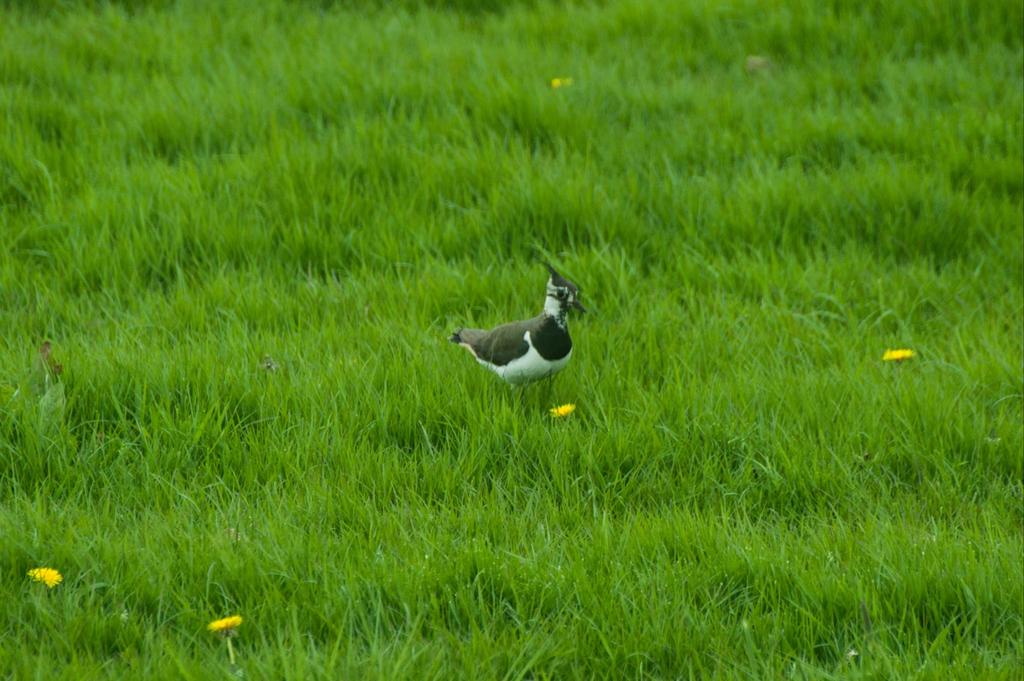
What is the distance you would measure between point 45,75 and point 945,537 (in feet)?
15.9

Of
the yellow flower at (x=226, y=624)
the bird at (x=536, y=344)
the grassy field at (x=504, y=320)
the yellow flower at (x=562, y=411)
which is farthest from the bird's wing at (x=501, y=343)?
the yellow flower at (x=226, y=624)

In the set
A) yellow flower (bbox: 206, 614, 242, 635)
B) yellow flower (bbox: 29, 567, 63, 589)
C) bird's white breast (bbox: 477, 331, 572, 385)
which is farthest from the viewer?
bird's white breast (bbox: 477, 331, 572, 385)

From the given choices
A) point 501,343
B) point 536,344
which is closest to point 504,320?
point 501,343

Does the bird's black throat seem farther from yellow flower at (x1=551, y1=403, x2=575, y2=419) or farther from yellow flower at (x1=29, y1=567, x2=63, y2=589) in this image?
yellow flower at (x1=29, y1=567, x2=63, y2=589)

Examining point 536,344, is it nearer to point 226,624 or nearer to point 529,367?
point 529,367

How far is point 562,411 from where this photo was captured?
3.86 m

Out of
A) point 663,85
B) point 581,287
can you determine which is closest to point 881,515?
point 581,287

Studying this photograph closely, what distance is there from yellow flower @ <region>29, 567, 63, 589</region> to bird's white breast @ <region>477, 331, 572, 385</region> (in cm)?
153

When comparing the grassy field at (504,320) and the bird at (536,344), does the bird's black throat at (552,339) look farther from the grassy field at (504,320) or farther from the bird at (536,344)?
the grassy field at (504,320)

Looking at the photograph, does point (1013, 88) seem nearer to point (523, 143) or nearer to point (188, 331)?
point (523, 143)

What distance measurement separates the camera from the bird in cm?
385

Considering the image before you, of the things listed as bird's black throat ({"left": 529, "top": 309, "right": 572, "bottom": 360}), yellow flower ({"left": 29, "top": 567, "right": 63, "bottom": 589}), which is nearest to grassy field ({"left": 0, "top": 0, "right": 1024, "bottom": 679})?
yellow flower ({"left": 29, "top": 567, "right": 63, "bottom": 589})

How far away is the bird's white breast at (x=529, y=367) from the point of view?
12.6 feet

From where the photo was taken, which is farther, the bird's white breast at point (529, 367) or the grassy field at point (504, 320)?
the bird's white breast at point (529, 367)
